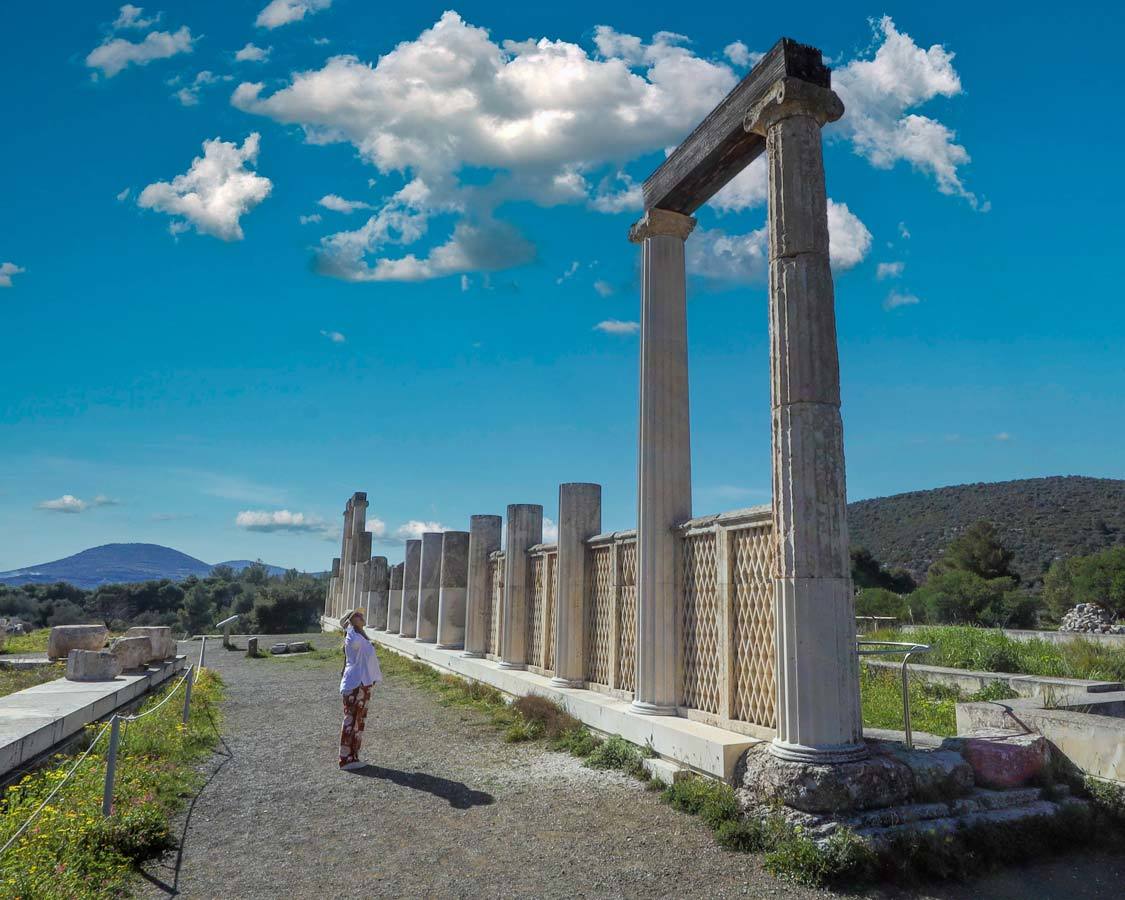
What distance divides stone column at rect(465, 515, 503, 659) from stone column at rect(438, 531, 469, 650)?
1.31 metres

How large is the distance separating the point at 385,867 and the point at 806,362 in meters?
5.03

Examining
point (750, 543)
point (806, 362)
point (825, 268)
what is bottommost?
point (750, 543)

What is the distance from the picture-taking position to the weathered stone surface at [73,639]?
16.2 metres

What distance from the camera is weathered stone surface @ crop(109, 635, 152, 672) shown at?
13844 millimetres

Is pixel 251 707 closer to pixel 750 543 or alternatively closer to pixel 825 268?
pixel 750 543

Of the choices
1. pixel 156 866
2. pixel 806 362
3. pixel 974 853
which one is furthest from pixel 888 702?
pixel 156 866

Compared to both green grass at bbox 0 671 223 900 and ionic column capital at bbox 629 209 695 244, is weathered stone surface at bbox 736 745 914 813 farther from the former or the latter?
ionic column capital at bbox 629 209 695 244

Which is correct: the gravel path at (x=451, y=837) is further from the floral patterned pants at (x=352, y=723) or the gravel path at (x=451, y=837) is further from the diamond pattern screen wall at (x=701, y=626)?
the diamond pattern screen wall at (x=701, y=626)

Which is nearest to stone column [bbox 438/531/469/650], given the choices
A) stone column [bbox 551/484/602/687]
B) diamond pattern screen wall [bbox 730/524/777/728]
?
stone column [bbox 551/484/602/687]

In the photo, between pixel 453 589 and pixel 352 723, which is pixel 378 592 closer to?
pixel 453 589

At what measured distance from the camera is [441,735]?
10.3 m

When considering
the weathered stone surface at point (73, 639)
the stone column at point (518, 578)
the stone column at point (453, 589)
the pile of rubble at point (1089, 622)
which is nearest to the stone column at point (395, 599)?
the stone column at point (453, 589)

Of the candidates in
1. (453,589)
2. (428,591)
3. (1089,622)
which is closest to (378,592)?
(428,591)

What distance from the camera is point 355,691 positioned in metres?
8.67
